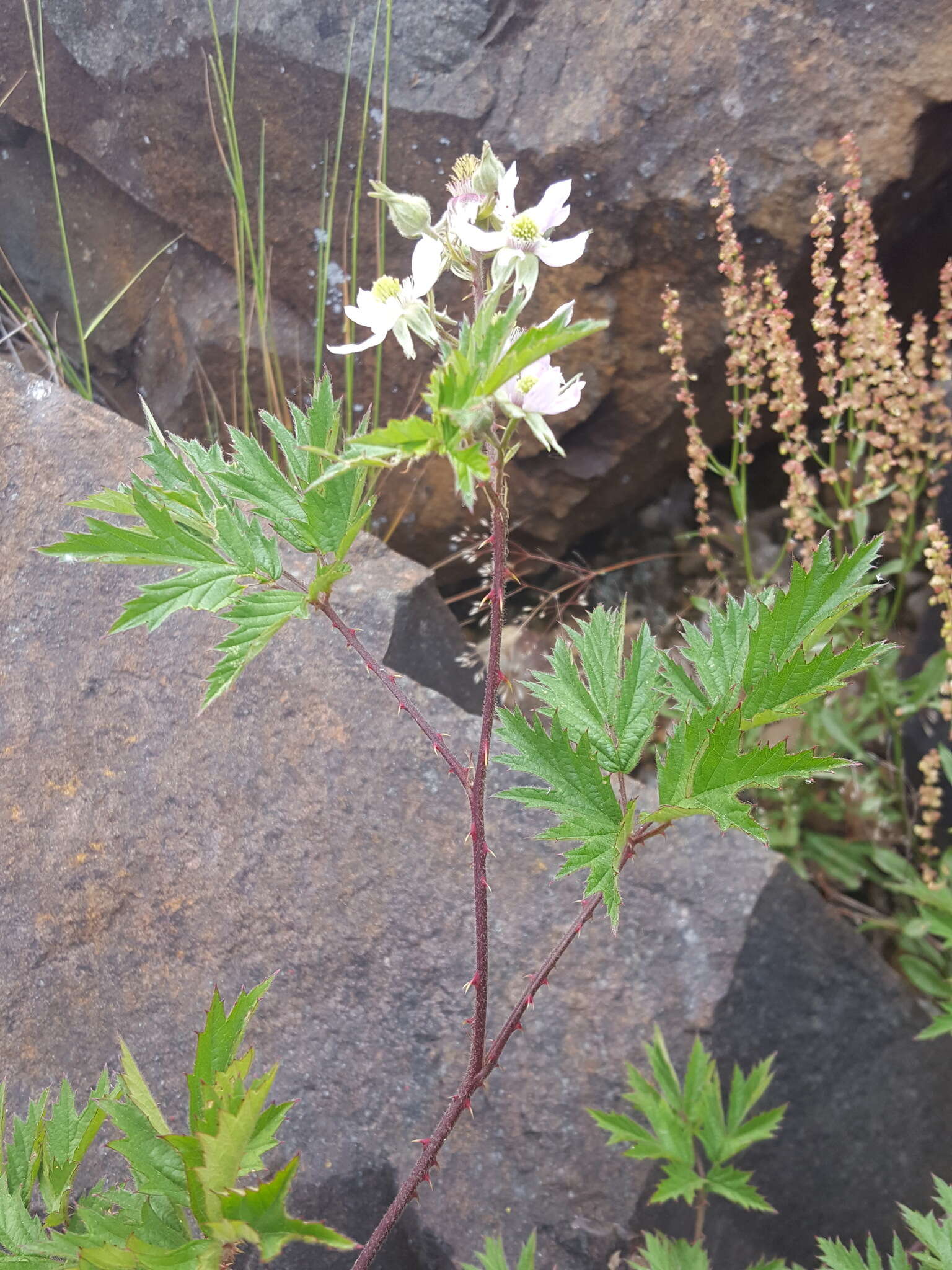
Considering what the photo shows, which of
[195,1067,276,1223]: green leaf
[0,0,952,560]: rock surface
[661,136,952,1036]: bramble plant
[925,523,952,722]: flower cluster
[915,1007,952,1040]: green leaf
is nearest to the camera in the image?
[195,1067,276,1223]: green leaf

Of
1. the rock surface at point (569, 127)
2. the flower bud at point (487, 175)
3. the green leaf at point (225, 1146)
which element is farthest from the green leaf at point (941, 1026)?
the rock surface at point (569, 127)

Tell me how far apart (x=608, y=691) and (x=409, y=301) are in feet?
1.45

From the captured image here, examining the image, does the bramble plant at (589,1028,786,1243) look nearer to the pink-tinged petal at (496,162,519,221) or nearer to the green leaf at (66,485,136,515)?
the green leaf at (66,485,136,515)

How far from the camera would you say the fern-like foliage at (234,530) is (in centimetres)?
92

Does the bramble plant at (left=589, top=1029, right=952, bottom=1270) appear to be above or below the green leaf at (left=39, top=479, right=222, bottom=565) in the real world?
below

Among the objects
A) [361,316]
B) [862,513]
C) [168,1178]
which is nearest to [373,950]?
[168,1178]

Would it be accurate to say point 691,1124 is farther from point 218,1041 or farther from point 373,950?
point 218,1041

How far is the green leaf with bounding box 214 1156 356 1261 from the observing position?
31.1 inches

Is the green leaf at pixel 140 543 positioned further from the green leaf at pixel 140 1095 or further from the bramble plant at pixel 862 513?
the bramble plant at pixel 862 513

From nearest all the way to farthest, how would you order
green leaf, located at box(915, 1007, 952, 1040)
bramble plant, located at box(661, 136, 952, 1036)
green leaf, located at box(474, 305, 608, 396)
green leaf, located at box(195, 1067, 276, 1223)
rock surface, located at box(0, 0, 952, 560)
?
green leaf, located at box(474, 305, 608, 396), green leaf, located at box(195, 1067, 276, 1223), green leaf, located at box(915, 1007, 952, 1040), bramble plant, located at box(661, 136, 952, 1036), rock surface, located at box(0, 0, 952, 560)

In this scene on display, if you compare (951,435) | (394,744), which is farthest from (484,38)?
(394,744)

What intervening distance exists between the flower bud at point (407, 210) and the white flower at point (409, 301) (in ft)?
0.05

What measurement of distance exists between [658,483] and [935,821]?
1.09 meters

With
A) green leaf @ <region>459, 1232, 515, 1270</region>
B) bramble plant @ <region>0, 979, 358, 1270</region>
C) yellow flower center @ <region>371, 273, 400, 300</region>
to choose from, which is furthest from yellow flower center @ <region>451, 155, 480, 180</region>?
green leaf @ <region>459, 1232, 515, 1270</region>
